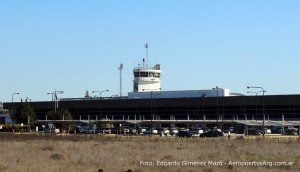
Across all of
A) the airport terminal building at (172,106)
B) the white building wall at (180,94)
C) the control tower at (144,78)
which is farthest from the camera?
the control tower at (144,78)

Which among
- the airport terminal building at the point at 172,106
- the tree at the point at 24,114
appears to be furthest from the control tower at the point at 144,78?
the tree at the point at 24,114

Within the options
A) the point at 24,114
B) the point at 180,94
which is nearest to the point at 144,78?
the point at 180,94

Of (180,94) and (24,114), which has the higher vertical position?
(180,94)

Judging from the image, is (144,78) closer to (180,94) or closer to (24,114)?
(180,94)

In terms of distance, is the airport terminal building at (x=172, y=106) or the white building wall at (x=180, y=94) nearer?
the airport terminal building at (x=172, y=106)

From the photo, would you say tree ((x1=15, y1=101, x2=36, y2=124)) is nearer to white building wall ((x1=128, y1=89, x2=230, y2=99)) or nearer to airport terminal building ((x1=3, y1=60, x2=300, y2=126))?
airport terminal building ((x1=3, y1=60, x2=300, y2=126))

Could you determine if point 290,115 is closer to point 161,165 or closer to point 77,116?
point 77,116

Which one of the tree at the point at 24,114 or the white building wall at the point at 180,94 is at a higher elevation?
the white building wall at the point at 180,94

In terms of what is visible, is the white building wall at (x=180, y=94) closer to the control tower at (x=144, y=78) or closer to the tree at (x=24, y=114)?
the control tower at (x=144, y=78)

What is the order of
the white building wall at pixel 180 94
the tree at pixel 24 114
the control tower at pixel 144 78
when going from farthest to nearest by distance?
the control tower at pixel 144 78 → the white building wall at pixel 180 94 → the tree at pixel 24 114

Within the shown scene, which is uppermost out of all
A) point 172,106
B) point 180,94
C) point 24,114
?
point 180,94

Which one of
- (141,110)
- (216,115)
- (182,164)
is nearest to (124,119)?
(141,110)

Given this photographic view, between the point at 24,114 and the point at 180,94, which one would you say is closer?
the point at 24,114

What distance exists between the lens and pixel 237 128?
437 feet
